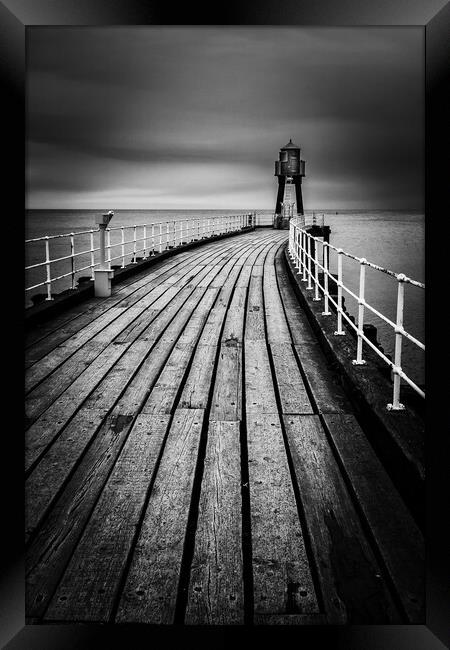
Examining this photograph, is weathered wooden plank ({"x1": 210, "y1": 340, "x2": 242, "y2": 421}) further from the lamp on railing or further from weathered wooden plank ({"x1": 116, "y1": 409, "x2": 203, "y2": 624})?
the lamp on railing

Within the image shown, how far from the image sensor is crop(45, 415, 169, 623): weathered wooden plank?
2271mm

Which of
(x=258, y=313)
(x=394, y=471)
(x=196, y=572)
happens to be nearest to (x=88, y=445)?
(x=196, y=572)

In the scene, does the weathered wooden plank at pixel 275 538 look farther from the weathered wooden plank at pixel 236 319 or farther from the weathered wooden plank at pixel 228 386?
the weathered wooden plank at pixel 236 319

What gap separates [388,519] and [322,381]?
7.45ft

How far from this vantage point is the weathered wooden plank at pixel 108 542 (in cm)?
227

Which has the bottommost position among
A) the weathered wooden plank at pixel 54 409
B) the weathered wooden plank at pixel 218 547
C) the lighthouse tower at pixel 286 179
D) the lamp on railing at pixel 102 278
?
the weathered wooden plank at pixel 218 547

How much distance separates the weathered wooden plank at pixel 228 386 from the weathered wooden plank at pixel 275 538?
0.51 metres

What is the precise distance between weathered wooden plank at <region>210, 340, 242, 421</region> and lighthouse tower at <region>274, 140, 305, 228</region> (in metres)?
34.8

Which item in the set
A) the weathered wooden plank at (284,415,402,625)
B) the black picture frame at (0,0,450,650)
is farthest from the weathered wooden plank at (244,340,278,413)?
the black picture frame at (0,0,450,650)

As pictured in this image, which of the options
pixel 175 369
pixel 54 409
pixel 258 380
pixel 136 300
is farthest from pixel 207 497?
pixel 136 300

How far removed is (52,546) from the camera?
266 cm

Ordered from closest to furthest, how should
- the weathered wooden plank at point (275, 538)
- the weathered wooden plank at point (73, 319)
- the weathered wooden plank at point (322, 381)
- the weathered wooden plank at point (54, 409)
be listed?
1. the weathered wooden plank at point (275, 538)
2. the weathered wooden plank at point (54, 409)
3. the weathered wooden plank at point (322, 381)
4. the weathered wooden plank at point (73, 319)
